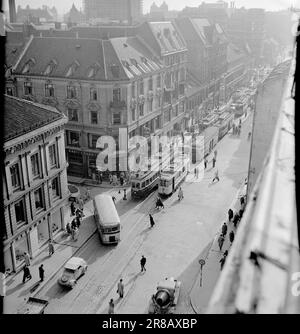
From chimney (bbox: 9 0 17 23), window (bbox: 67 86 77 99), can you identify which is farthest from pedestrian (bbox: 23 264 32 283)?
chimney (bbox: 9 0 17 23)

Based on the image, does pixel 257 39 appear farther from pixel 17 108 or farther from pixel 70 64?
pixel 17 108

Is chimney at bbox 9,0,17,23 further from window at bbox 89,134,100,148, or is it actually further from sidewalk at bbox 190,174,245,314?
sidewalk at bbox 190,174,245,314

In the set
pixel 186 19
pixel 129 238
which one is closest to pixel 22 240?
pixel 129 238

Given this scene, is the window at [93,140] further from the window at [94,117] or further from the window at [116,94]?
the window at [116,94]

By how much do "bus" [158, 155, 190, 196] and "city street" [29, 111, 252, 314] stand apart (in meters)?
0.95

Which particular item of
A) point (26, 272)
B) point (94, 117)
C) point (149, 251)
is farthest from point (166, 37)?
point (26, 272)

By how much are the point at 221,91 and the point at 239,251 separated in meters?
83.1

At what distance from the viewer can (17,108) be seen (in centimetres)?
2723

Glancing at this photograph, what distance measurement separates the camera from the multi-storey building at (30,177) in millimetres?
24969

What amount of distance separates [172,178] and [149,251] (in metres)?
10.8

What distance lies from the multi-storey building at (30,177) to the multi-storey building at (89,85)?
12.7m

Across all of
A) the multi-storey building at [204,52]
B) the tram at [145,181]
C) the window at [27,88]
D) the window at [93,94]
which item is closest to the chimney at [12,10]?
the multi-storey building at [204,52]

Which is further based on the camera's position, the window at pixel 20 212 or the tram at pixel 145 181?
the tram at pixel 145 181

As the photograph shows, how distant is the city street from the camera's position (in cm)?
2392
